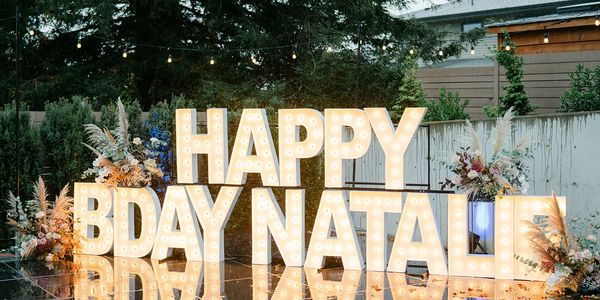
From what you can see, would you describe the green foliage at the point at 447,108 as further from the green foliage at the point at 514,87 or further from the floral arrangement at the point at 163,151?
the floral arrangement at the point at 163,151

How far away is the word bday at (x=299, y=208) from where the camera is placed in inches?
370

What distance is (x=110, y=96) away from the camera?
18562 millimetres

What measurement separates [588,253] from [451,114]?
5.31 meters

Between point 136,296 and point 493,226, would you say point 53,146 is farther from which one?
point 493,226

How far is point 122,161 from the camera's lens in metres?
11.4

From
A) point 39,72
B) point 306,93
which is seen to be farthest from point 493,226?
point 39,72

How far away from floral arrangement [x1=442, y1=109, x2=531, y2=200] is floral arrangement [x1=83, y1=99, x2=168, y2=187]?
4.51 metres

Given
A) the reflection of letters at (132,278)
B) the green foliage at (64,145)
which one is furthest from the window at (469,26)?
the reflection of letters at (132,278)

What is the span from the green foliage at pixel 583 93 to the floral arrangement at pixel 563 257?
284 cm

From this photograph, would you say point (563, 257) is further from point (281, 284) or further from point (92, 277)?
point (92, 277)

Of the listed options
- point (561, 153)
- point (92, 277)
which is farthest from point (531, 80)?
point (92, 277)

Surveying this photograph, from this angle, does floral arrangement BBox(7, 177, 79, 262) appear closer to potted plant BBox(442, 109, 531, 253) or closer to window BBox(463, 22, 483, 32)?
potted plant BBox(442, 109, 531, 253)

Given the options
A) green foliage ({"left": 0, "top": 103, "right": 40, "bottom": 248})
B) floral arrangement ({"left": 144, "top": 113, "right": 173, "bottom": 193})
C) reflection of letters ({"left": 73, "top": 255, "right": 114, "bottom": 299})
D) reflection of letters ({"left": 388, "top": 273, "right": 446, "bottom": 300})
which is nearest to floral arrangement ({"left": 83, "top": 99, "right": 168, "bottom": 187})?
reflection of letters ({"left": 73, "top": 255, "right": 114, "bottom": 299})

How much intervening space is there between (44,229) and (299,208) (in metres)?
3.93
